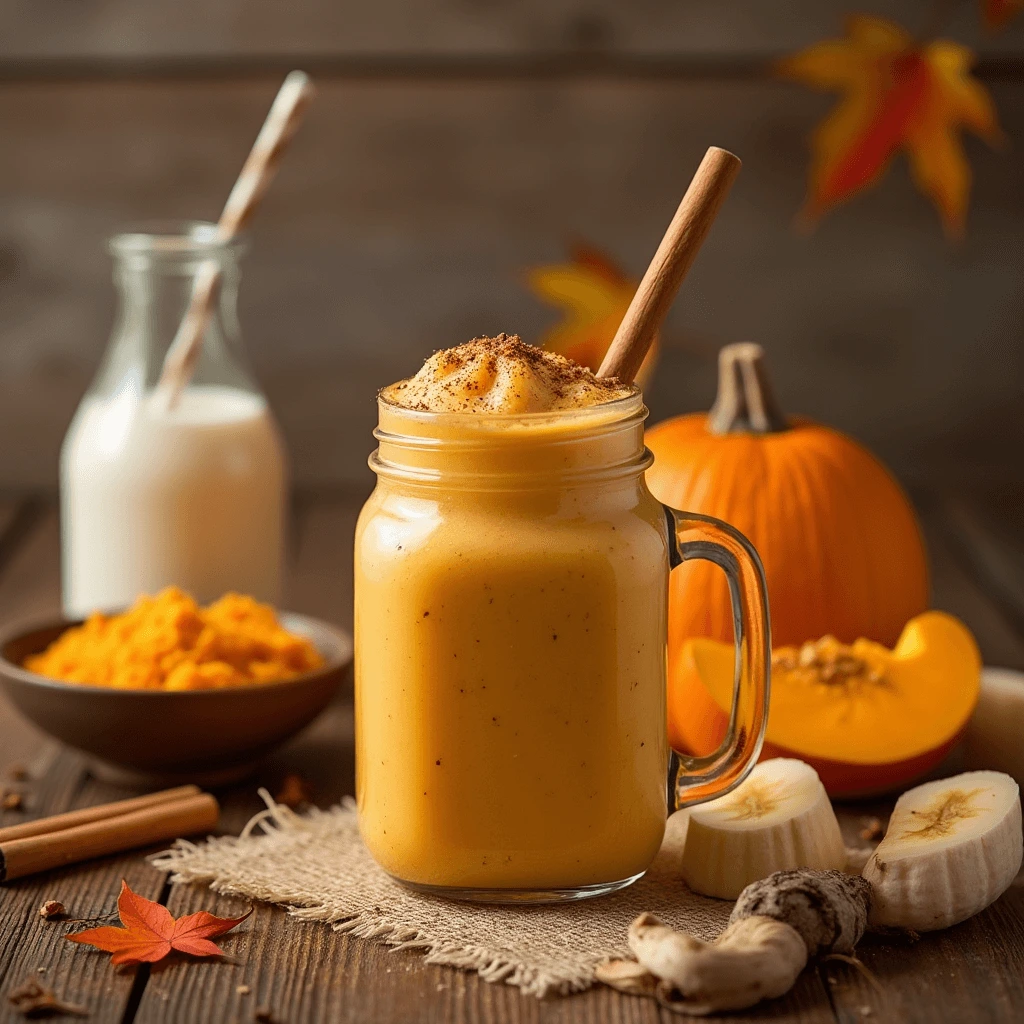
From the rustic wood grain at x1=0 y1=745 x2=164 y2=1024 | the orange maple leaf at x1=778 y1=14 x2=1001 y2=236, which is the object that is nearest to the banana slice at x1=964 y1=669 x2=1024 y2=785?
the rustic wood grain at x1=0 y1=745 x2=164 y2=1024

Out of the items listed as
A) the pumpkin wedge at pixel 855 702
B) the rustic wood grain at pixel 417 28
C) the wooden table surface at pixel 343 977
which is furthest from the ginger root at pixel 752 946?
the rustic wood grain at pixel 417 28

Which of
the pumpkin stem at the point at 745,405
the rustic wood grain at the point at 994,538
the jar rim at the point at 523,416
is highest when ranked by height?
the jar rim at the point at 523,416

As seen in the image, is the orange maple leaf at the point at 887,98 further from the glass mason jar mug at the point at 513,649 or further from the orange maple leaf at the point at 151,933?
the orange maple leaf at the point at 151,933

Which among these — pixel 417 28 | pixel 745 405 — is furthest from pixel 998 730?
pixel 417 28

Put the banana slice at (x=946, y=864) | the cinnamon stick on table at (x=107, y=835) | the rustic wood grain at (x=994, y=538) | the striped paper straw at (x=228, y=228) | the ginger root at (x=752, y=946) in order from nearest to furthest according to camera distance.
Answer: the ginger root at (x=752, y=946) < the banana slice at (x=946, y=864) < the cinnamon stick on table at (x=107, y=835) < the striped paper straw at (x=228, y=228) < the rustic wood grain at (x=994, y=538)

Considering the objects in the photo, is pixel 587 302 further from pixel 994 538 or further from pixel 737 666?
pixel 737 666

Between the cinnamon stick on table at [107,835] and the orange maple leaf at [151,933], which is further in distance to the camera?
the cinnamon stick on table at [107,835]

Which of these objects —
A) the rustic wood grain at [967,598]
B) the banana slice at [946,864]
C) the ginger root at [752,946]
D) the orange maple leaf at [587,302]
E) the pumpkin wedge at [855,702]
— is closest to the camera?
the ginger root at [752,946]

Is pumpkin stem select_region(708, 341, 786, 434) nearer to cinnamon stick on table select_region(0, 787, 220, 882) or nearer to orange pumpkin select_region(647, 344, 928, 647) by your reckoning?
orange pumpkin select_region(647, 344, 928, 647)
